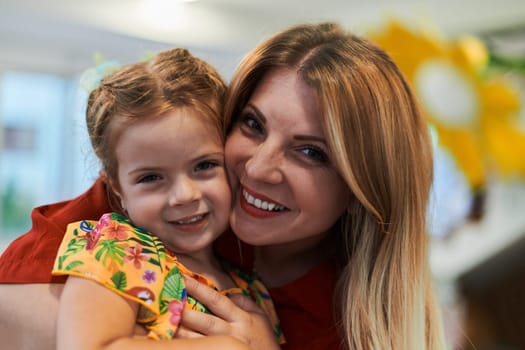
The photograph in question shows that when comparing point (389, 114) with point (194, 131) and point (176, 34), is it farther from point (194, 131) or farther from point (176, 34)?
point (176, 34)

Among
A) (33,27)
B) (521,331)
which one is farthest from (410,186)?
(521,331)

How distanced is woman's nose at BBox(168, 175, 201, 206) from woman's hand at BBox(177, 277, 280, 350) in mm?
143

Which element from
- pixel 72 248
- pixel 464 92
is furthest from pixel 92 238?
pixel 464 92

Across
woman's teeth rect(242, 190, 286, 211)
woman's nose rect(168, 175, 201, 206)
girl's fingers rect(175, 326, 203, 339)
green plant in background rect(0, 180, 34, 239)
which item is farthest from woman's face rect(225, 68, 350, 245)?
green plant in background rect(0, 180, 34, 239)

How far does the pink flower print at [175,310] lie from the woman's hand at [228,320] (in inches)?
0.6

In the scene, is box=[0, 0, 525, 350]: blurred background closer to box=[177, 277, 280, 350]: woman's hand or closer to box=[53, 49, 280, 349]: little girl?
box=[53, 49, 280, 349]: little girl

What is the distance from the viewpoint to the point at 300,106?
1.16m

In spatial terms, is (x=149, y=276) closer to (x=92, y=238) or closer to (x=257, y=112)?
(x=92, y=238)

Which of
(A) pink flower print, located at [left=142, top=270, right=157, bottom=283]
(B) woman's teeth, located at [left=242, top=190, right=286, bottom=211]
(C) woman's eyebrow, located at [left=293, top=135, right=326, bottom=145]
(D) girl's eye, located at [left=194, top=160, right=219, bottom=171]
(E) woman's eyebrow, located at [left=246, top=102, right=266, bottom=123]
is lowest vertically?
(A) pink flower print, located at [left=142, top=270, right=157, bottom=283]

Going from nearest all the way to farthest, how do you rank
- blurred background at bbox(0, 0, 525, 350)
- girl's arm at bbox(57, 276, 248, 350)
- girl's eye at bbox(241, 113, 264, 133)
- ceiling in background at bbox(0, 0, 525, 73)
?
girl's arm at bbox(57, 276, 248, 350) < girl's eye at bbox(241, 113, 264, 133) < ceiling in background at bbox(0, 0, 525, 73) < blurred background at bbox(0, 0, 525, 350)

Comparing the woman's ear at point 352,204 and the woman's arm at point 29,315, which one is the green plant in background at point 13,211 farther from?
the woman's ear at point 352,204

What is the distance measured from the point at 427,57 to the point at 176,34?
41.4 inches

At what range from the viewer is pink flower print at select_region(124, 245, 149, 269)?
97cm

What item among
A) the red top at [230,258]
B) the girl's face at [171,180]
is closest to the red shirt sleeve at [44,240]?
the red top at [230,258]
